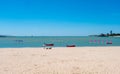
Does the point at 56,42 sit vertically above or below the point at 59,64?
A: below

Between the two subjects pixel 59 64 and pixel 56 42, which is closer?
pixel 59 64

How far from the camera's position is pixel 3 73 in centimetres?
745

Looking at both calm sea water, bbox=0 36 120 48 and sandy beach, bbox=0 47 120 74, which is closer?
sandy beach, bbox=0 47 120 74

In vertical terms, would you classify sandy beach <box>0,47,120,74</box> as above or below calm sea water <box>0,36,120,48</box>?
above

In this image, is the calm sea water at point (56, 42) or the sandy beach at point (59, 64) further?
the calm sea water at point (56, 42)

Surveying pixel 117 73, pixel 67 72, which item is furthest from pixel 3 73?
pixel 117 73

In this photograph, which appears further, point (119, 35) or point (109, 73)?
point (119, 35)

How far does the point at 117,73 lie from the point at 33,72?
3.72 metres

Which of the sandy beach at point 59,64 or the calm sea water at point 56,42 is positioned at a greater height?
the sandy beach at point 59,64

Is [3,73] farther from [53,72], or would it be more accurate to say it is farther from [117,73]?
[117,73]

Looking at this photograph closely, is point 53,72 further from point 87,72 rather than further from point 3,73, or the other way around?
point 3,73

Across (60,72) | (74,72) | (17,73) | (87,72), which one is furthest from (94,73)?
(17,73)

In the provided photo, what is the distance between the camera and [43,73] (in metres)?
7.52

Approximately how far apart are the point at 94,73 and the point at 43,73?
225 centimetres
